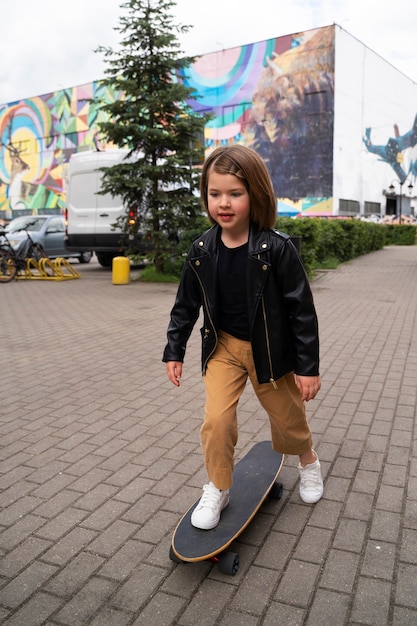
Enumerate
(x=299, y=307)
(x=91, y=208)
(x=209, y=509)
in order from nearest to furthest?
(x=299, y=307) → (x=209, y=509) → (x=91, y=208)

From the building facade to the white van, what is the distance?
22101 millimetres

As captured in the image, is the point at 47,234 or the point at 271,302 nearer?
the point at 271,302

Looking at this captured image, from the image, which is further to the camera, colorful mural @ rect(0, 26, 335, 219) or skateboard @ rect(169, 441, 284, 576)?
colorful mural @ rect(0, 26, 335, 219)

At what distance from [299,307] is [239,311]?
11.0 inches

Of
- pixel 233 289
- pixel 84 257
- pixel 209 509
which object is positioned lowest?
pixel 84 257

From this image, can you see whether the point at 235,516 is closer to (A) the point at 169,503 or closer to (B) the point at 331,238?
(A) the point at 169,503

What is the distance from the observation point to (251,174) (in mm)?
2465

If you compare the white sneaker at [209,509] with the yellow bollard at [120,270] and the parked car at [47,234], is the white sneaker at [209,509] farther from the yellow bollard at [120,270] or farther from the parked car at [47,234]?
the parked car at [47,234]

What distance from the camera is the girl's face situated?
248 cm

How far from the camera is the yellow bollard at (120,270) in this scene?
13.0 meters

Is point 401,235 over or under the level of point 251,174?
under

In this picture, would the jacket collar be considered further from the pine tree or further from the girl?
the pine tree

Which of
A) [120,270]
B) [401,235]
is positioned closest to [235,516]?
[120,270]

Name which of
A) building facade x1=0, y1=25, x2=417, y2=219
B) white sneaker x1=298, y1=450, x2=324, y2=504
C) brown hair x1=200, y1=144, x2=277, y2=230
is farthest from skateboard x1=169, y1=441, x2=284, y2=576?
building facade x1=0, y1=25, x2=417, y2=219
